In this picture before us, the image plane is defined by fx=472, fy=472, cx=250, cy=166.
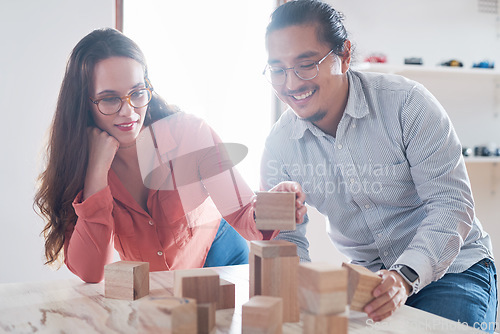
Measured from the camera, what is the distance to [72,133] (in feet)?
4.86

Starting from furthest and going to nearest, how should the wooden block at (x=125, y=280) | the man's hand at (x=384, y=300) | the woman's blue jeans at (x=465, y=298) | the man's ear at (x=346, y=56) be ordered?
the man's ear at (x=346, y=56) → the woman's blue jeans at (x=465, y=298) → the wooden block at (x=125, y=280) → the man's hand at (x=384, y=300)

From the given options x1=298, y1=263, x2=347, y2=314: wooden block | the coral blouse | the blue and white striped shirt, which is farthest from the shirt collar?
x1=298, y1=263, x2=347, y2=314: wooden block

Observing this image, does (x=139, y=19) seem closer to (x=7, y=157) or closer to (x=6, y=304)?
(x=7, y=157)

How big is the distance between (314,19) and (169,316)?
39.2 inches

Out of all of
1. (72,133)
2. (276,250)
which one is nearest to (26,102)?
(72,133)

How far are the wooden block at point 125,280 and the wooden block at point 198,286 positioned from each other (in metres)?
0.18

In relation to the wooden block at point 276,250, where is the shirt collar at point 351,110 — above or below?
above

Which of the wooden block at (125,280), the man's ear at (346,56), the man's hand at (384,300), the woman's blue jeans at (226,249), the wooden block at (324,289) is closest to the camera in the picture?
the wooden block at (324,289)

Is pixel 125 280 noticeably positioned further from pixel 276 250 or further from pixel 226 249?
pixel 226 249

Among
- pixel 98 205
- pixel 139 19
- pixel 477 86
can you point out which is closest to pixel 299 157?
pixel 98 205

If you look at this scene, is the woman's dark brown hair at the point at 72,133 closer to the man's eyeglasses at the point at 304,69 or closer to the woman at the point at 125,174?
the woman at the point at 125,174

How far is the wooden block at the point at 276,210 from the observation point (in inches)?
40.6

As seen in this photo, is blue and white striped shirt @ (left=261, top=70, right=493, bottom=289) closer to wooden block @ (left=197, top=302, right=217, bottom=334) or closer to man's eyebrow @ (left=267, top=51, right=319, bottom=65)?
man's eyebrow @ (left=267, top=51, right=319, bottom=65)

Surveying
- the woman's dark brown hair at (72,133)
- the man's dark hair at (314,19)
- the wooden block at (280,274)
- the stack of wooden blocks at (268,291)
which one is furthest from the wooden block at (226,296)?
the man's dark hair at (314,19)
